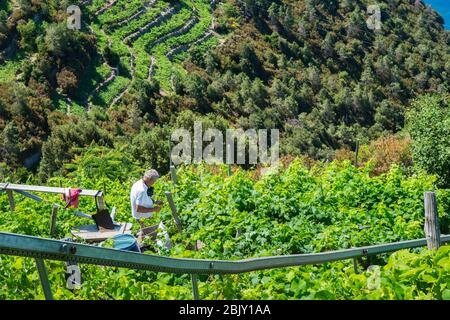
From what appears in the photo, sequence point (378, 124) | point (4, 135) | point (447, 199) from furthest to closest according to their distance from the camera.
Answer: point (378, 124) < point (4, 135) < point (447, 199)

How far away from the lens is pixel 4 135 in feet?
118

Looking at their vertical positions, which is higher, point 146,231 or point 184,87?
point 184,87

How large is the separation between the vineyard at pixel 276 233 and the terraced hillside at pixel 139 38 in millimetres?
36685

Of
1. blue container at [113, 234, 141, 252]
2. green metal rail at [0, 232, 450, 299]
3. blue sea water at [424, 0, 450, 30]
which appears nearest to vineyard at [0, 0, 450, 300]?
green metal rail at [0, 232, 450, 299]

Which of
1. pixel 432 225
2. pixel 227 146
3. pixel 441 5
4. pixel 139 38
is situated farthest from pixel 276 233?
pixel 441 5

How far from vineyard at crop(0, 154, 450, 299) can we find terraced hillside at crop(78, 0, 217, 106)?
36685 mm

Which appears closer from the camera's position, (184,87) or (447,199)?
(447,199)

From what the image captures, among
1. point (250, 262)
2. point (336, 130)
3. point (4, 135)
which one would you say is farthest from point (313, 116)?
point (250, 262)

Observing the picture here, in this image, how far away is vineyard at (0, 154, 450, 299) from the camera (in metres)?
3.72

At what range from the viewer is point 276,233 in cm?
667

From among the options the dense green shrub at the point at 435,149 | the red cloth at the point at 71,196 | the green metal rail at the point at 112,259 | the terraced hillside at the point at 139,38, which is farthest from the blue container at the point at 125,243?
the terraced hillside at the point at 139,38

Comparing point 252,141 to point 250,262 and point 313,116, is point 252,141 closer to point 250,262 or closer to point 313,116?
point 313,116

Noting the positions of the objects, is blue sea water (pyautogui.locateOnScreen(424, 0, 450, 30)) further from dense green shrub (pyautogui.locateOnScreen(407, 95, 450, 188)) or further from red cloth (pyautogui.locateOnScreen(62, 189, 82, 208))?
red cloth (pyautogui.locateOnScreen(62, 189, 82, 208))
